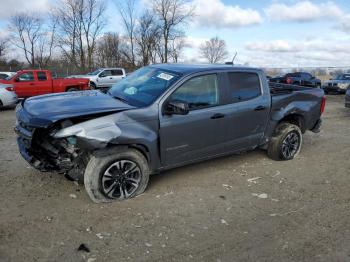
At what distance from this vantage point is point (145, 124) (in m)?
4.67

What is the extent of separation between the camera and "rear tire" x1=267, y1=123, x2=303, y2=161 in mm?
6441

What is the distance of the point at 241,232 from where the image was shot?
4.00 metres

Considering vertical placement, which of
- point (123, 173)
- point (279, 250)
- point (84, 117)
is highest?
point (84, 117)

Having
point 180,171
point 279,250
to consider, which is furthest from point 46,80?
point 279,250

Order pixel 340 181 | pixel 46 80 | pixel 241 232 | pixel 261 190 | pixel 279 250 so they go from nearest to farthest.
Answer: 1. pixel 279 250
2. pixel 241 232
3. pixel 261 190
4. pixel 340 181
5. pixel 46 80

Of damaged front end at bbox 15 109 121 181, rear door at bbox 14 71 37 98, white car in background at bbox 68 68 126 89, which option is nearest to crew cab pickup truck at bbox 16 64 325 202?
damaged front end at bbox 15 109 121 181

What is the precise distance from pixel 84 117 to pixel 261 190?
266 cm

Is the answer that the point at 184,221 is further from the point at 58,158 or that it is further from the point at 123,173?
the point at 58,158

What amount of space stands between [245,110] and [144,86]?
1605mm

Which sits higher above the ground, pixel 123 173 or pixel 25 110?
pixel 25 110

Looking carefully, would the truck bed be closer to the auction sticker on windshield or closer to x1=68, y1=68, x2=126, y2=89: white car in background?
the auction sticker on windshield

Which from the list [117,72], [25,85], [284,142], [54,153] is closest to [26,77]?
[25,85]

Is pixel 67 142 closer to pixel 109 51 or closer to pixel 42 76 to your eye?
pixel 42 76

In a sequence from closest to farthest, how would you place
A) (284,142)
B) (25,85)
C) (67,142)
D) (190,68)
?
(67,142) < (190,68) < (284,142) < (25,85)
